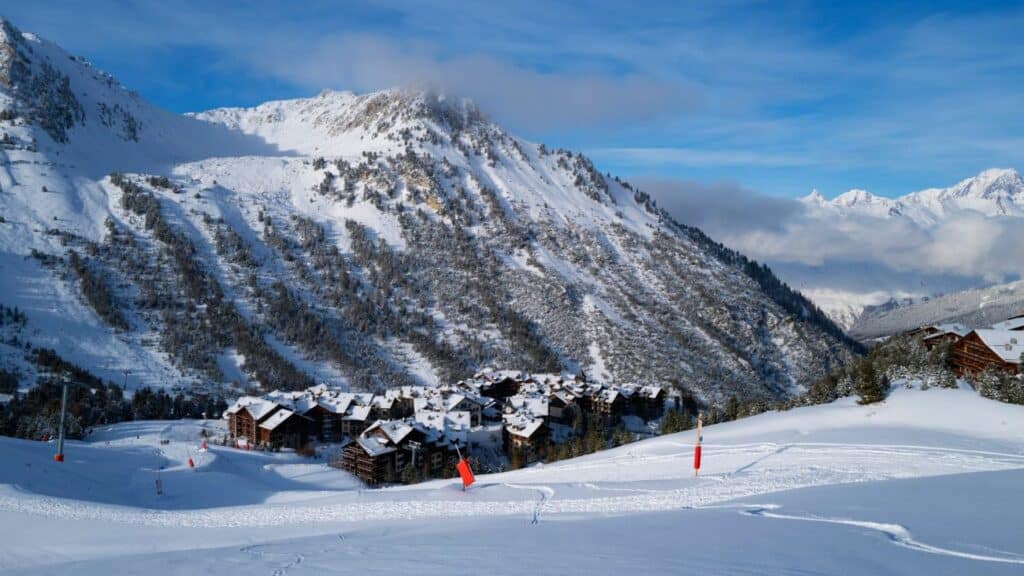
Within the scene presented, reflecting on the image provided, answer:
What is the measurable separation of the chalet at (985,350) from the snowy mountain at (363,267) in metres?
55.7

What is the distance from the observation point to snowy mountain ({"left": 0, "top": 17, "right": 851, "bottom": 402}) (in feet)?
323

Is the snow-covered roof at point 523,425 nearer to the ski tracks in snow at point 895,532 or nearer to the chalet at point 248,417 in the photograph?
the chalet at point 248,417

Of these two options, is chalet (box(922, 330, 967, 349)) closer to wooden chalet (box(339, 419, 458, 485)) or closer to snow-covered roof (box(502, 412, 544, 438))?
snow-covered roof (box(502, 412, 544, 438))

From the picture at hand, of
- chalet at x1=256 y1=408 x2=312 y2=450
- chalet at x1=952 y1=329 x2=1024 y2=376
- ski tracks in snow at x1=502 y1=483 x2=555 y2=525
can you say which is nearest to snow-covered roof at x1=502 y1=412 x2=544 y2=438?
chalet at x1=256 y1=408 x2=312 y2=450

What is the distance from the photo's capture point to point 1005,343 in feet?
150

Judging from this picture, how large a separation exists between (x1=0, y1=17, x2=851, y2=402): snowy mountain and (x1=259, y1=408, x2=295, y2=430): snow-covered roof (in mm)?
31319

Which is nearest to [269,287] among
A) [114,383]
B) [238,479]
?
[114,383]

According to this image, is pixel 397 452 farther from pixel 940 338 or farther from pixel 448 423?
pixel 940 338

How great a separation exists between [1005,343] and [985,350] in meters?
1.36

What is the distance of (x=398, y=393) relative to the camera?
75562mm

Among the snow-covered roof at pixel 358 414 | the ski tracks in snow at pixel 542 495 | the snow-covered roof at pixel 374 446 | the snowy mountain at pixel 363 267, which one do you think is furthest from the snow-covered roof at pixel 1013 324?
the snow-covered roof at pixel 358 414

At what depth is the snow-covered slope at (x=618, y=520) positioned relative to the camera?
7828 millimetres

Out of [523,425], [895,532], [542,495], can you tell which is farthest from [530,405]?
[895,532]

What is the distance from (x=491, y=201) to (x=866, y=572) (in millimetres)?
153372
